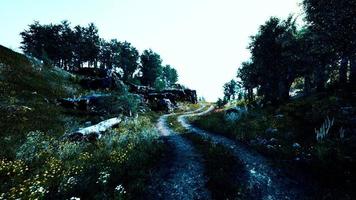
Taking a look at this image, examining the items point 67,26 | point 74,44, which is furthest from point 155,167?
point 67,26

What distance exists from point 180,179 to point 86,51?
7975 centimetres

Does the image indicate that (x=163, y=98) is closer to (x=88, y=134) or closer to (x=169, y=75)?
(x=88, y=134)

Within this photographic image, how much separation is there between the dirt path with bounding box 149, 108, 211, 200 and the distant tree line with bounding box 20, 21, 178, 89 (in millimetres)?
67730

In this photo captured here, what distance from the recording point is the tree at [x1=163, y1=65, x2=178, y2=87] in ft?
408

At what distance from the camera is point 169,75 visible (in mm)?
124812

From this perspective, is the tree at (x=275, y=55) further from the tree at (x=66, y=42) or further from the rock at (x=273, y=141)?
the tree at (x=66, y=42)

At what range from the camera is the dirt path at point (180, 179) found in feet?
28.0

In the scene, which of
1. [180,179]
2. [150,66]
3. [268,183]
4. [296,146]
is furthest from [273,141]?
[150,66]

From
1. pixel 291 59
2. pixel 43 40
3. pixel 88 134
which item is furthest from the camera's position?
pixel 43 40

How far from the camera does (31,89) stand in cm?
3175

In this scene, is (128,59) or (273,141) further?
(128,59)

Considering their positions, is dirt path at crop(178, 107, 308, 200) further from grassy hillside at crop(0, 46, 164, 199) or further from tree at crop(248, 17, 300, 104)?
tree at crop(248, 17, 300, 104)

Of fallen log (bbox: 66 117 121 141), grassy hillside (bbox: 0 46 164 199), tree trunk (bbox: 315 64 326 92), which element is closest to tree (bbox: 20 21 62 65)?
grassy hillside (bbox: 0 46 164 199)

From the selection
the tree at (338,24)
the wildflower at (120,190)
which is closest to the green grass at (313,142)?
the tree at (338,24)
